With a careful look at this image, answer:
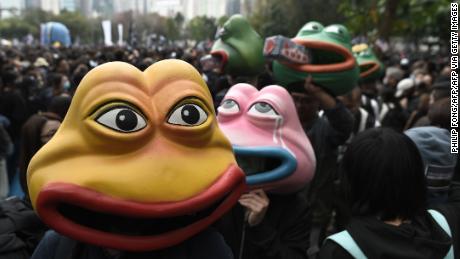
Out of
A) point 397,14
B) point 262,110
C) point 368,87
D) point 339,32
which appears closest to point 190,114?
point 262,110

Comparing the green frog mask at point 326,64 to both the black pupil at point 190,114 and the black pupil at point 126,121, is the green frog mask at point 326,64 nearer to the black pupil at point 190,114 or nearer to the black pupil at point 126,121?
the black pupil at point 190,114

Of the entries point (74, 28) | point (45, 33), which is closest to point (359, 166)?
point (45, 33)

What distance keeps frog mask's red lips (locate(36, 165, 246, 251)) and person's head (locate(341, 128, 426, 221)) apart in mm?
429

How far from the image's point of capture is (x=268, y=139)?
2.38 m

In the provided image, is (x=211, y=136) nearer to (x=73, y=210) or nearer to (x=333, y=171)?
(x=73, y=210)

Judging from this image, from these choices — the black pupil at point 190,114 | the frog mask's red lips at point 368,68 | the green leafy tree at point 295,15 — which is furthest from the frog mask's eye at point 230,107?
the green leafy tree at point 295,15

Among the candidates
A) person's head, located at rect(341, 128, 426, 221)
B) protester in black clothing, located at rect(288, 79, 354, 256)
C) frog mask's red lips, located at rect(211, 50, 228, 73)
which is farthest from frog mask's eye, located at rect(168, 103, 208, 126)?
frog mask's red lips, located at rect(211, 50, 228, 73)

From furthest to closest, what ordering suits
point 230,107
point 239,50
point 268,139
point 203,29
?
1. point 203,29
2. point 239,50
3. point 230,107
4. point 268,139

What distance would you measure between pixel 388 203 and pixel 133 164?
905 mm

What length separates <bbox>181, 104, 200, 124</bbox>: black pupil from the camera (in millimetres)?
1643

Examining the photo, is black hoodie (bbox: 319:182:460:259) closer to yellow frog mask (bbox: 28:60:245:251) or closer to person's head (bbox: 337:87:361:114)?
yellow frog mask (bbox: 28:60:245:251)

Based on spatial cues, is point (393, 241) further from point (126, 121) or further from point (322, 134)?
point (322, 134)

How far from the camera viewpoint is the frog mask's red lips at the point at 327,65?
3.62m

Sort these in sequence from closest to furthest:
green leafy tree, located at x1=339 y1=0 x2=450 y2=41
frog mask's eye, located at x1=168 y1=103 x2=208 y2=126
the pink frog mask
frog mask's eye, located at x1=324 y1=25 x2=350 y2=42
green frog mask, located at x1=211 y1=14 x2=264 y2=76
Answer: frog mask's eye, located at x1=168 y1=103 x2=208 y2=126
the pink frog mask
frog mask's eye, located at x1=324 y1=25 x2=350 y2=42
green frog mask, located at x1=211 y1=14 x2=264 y2=76
green leafy tree, located at x1=339 y1=0 x2=450 y2=41
